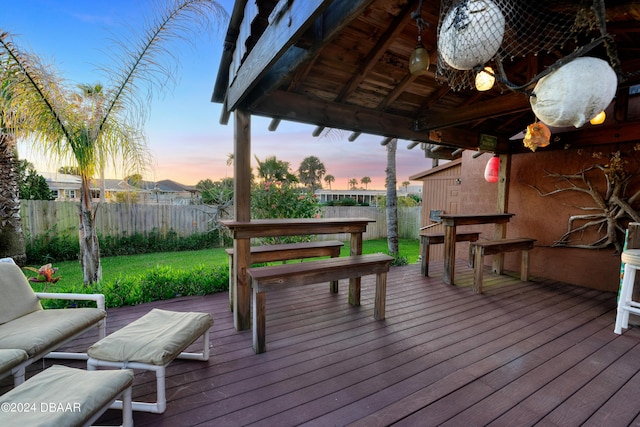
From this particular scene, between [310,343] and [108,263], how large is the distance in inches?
238

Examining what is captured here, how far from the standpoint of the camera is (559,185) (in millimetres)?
4566

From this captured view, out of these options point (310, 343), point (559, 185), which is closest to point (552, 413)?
point (310, 343)

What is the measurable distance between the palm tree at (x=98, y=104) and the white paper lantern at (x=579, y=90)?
295 cm

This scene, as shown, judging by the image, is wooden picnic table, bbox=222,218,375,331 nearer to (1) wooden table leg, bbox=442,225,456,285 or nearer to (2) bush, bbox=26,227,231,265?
(1) wooden table leg, bbox=442,225,456,285

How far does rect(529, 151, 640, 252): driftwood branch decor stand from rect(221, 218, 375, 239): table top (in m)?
3.56

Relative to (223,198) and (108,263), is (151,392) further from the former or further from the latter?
(223,198)

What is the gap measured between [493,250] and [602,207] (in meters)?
1.75

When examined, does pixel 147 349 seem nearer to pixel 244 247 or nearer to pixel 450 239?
pixel 244 247

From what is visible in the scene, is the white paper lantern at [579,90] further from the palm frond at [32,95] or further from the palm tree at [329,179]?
the palm tree at [329,179]

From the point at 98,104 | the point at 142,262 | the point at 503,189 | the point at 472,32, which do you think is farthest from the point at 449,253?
the point at 142,262

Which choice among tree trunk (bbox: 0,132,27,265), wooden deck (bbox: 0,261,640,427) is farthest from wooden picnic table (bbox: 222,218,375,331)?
tree trunk (bbox: 0,132,27,265)

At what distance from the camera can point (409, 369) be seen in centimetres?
211

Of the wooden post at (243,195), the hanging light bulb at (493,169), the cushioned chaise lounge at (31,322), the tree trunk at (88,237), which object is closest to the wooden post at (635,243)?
the hanging light bulb at (493,169)

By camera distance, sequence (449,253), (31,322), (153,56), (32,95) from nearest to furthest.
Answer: (31,322) → (32,95) → (153,56) → (449,253)
